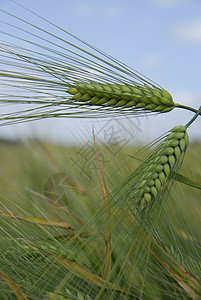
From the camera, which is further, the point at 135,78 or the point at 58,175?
the point at 58,175

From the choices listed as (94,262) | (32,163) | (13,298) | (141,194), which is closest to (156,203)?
(141,194)

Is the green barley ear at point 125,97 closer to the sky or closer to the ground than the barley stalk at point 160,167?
closer to the sky

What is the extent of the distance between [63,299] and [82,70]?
341 millimetres

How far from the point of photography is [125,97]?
508mm

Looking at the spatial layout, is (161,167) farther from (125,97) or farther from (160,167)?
(125,97)

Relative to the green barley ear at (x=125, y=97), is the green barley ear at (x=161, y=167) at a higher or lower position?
lower

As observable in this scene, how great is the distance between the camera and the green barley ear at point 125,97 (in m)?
0.50

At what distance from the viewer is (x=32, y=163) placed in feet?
4.60

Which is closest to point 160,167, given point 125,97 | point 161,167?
point 161,167

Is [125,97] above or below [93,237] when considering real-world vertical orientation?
above

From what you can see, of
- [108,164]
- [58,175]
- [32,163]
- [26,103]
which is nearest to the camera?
[26,103]

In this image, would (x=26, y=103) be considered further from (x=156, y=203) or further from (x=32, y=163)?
(x=32, y=163)

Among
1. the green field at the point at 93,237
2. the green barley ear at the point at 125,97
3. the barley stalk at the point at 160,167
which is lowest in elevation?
the green field at the point at 93,237

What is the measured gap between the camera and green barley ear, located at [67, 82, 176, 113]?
19.8 inches
